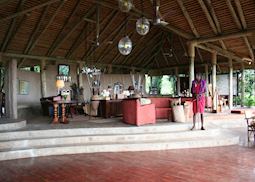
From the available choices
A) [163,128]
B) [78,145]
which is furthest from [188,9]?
[78,145]

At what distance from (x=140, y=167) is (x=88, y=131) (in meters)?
2.33

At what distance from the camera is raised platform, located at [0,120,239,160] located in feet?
19.2

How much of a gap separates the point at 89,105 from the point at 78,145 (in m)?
4.04

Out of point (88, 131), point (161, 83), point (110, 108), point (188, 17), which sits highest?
point (188, 17)

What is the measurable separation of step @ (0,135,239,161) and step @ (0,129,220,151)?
0.23m

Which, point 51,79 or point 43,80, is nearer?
point 43,80

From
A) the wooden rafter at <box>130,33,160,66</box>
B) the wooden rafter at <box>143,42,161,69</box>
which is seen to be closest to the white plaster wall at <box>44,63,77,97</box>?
the wooden rafter at <box>130,33,160,66</box>

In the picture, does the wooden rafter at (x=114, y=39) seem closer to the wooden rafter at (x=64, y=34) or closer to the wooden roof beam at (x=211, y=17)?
the wooden rafter at (x=64, y=34)

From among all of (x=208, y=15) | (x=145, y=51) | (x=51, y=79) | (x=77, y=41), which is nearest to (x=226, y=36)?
(x=208, y=15)

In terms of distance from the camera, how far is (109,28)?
1405 centimetres

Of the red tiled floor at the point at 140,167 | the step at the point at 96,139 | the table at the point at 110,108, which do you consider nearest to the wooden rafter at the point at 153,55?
the table at the point at 110,108

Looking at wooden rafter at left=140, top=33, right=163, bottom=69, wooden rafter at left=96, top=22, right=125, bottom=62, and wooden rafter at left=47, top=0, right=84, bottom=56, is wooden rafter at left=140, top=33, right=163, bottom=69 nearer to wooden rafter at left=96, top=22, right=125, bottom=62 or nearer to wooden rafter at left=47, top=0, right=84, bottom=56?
wooden rafter at left=96, top=22, right=125, bottom=62

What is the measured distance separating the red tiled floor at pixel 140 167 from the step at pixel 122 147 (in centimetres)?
24

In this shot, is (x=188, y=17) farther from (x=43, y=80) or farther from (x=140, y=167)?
(x=43, y=80)
